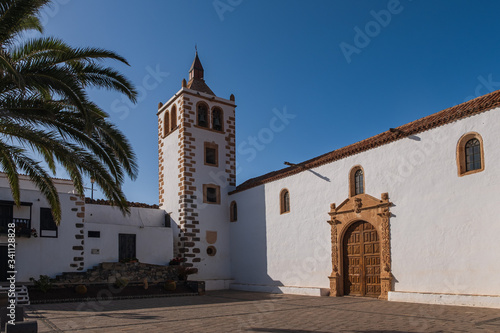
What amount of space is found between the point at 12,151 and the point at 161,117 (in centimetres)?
1530

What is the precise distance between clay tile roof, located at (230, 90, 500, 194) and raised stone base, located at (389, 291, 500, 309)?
4.92 metres

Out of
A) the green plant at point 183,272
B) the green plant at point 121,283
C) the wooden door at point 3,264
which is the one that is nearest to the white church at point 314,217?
the wooden door at point 3,264

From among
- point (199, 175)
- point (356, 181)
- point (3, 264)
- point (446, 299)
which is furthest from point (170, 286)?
point (446, 299)

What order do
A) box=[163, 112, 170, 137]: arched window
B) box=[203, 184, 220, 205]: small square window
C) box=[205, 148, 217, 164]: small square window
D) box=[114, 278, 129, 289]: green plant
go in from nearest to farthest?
1. box=[114, 278, 129, 289]: green plant
2. box=[203, 184, 220, 205]: small square window
3. box=[205, 148, 217, 164]: small square window
4. box=[163, 112, 170, 137]: arched window

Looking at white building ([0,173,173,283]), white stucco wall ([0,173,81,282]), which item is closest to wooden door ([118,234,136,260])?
white building ([0,173,173,283])

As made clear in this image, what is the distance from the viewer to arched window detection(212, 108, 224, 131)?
24.0 meters

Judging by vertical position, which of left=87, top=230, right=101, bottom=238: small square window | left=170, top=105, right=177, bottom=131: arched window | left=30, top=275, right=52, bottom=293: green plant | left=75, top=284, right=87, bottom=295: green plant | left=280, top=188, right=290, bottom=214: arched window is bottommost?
left=75, top=284, right=87, bottom=295: green plant

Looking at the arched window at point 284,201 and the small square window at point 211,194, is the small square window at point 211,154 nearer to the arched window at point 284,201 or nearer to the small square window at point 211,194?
the small square window at point 211,194

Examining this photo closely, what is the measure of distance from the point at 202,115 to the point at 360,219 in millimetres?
11214

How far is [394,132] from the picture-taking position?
14.9m

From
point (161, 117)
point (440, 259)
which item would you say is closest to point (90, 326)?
point (440, 259)

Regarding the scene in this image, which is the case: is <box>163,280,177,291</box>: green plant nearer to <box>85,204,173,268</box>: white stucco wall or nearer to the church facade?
the church facade

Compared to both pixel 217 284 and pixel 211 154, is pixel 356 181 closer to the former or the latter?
pixel 217 284

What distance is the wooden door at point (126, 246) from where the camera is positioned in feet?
→ 68.3
